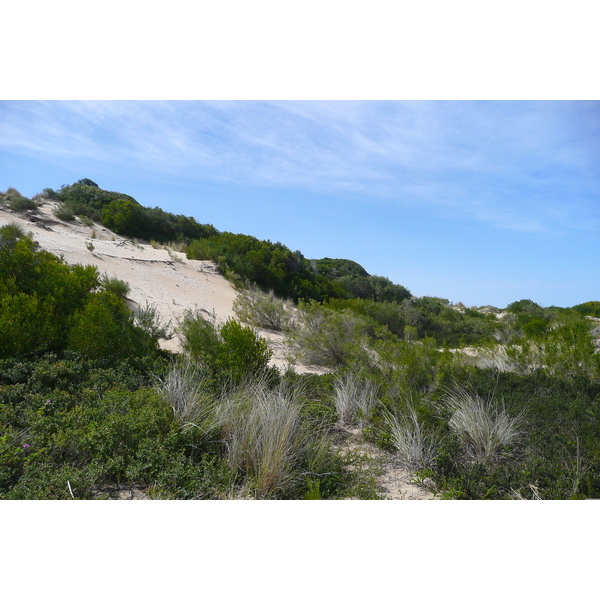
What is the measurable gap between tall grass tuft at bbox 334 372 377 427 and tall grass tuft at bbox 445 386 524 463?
1.00 meters

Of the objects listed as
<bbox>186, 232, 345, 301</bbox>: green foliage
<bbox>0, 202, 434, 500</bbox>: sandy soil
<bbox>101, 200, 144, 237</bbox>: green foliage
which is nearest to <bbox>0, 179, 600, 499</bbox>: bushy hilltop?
<bbox>0, 202, 434, 500</bbox>: sandy soil

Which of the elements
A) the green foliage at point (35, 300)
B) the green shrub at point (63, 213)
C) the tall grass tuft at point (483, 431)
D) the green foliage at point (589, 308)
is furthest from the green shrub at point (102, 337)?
the green foliage at point (589, 308)

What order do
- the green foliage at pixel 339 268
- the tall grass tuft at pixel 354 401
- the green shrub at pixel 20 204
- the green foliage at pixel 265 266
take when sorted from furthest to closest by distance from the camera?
the green foliage at pixel 339 268, the green foliage at pixel 265 266, the green shrub at pixel 20 204, the tall grass tuft at pixel 354 401

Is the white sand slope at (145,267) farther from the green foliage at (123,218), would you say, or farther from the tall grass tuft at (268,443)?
the tall grass tuft at (268,443)

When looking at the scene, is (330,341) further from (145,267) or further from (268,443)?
(145,267)

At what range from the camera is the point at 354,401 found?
196 inches

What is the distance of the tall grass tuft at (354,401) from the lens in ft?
15.8

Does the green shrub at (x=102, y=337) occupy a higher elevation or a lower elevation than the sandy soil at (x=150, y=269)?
lower

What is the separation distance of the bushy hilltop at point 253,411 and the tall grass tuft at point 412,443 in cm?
2

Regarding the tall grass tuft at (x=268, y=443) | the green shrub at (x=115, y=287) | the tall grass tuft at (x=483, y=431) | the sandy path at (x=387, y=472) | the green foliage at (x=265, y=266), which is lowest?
the sandy path at (x=387, y=472)

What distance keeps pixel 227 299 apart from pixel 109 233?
8423mm

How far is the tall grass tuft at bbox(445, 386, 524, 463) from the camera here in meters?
3.80
